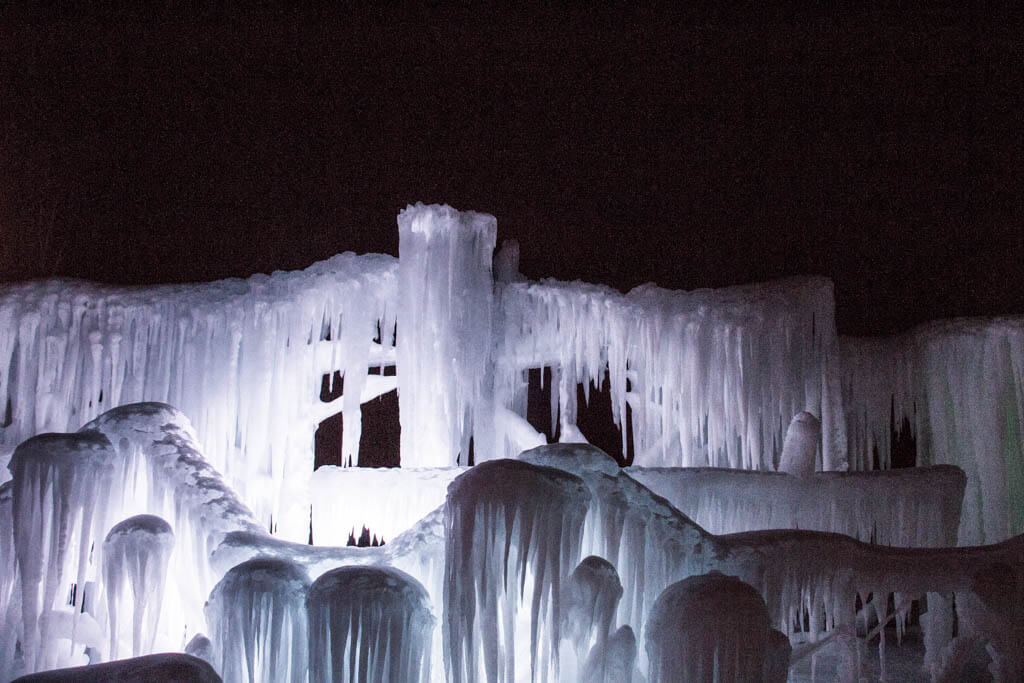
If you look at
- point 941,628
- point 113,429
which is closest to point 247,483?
point 113,429

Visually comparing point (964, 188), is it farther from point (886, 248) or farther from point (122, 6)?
point (122, 6)

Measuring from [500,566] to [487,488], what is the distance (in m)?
0.55

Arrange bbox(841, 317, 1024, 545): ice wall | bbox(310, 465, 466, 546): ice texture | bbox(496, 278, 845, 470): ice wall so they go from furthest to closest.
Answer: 1. bbox(841, 317, 1024, 545): ice wall
2. bbox(496, 278, 845, 470): ice wall
3. bbox(310, 465, 466, 546): ice texture

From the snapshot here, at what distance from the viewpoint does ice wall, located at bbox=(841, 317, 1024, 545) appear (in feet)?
40.7

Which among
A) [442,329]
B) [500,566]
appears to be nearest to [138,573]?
[500,566]

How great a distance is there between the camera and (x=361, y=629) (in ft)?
22.3

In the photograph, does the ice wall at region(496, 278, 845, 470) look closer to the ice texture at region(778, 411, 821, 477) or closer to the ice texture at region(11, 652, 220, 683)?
the ice texture at region(778, 411, 821, 477)

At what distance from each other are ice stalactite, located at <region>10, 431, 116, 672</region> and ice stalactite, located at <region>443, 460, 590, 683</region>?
9.58 feet

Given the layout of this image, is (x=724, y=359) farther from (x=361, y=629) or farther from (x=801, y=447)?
(x=361, y=629)

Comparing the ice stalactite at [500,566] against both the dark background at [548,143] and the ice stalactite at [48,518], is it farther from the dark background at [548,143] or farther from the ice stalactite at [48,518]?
the dark background at [548,143]

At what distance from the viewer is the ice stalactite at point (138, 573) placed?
25.0 ft

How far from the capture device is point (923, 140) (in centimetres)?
1447

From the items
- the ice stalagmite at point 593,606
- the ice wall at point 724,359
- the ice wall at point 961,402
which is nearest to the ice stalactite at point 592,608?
the ice stalagmite at point 593,606

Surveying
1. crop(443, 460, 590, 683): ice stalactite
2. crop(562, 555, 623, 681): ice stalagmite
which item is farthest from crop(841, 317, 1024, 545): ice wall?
crop(443, 460, 590, 683): ice stalactite
